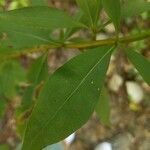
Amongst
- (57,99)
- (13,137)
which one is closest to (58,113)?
(57,99)

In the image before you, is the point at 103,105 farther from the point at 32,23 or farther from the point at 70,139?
the point at 70,139

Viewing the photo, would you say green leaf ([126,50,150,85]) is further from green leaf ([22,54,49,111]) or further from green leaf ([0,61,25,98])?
green leaf ([0,61,25,98])

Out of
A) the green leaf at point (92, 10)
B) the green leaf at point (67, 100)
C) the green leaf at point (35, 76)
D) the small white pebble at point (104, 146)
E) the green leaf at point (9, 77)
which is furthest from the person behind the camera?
the small white pebble at point (104, 146)

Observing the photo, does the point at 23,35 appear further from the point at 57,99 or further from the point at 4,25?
the point at 57,99

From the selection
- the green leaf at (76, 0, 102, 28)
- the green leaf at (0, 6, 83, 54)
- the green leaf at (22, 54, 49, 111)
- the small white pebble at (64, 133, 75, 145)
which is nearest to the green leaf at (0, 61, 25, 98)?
the green leaf at (22, 54, 49, 111)

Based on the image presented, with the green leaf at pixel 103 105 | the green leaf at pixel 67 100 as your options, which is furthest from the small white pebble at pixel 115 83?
the green leaf at pixel 67 100

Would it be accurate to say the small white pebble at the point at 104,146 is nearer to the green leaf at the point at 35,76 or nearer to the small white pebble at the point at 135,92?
the small white pebble at the point at 135,92
